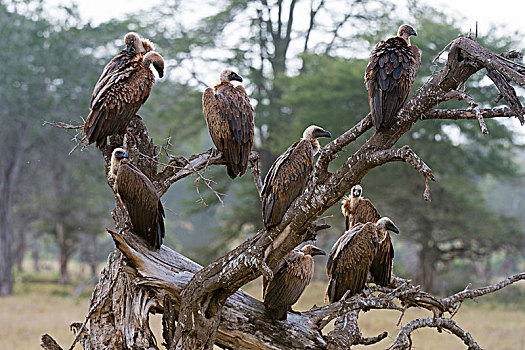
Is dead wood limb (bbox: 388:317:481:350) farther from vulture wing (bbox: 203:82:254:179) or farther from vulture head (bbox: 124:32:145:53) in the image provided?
vulture head (bbox: 124:32:145:53)

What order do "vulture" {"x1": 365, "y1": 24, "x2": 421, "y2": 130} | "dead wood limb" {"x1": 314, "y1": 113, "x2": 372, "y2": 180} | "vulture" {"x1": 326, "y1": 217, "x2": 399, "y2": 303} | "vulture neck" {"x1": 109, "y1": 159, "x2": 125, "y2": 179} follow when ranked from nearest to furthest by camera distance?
"dead wood limb" {"x1": 314, "y1": 113, "x2": 372, "y2": 180}
"vulture" {"x1": 365, "y1": 24, "x2": 421, "y2": 130}
"vulture neck" {"x1": 109, "y1": 159, "x2": 125, "y2": 179}
"vulture" {"x1": 326, "y1": 217, "x2": 399, "y2": 303}

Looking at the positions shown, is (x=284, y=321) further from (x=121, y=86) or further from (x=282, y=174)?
(x=121, y=86)

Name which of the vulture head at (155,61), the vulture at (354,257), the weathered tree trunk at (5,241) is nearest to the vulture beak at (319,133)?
the vulture at (354,257)

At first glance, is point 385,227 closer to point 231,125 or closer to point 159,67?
point 231,125

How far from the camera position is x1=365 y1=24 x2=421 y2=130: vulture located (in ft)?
12.4

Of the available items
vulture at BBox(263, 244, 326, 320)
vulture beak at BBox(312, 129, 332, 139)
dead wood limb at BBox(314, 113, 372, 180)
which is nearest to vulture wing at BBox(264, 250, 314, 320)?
vulture at BBox(263, 244, 326, 320)

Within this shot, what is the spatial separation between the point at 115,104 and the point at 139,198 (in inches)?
28.9

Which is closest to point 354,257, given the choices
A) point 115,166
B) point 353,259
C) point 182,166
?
point 353,259

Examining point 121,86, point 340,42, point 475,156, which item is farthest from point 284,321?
point 340,42

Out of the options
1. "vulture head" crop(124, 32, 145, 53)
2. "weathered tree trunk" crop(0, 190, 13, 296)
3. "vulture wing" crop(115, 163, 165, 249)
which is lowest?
"vulture wing" crop(115, 163, 165, 249)

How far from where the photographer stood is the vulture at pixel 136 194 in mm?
4344

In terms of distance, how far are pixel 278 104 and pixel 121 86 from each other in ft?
49.9

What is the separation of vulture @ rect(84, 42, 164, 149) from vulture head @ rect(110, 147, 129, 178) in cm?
19

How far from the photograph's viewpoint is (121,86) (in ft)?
15.0
